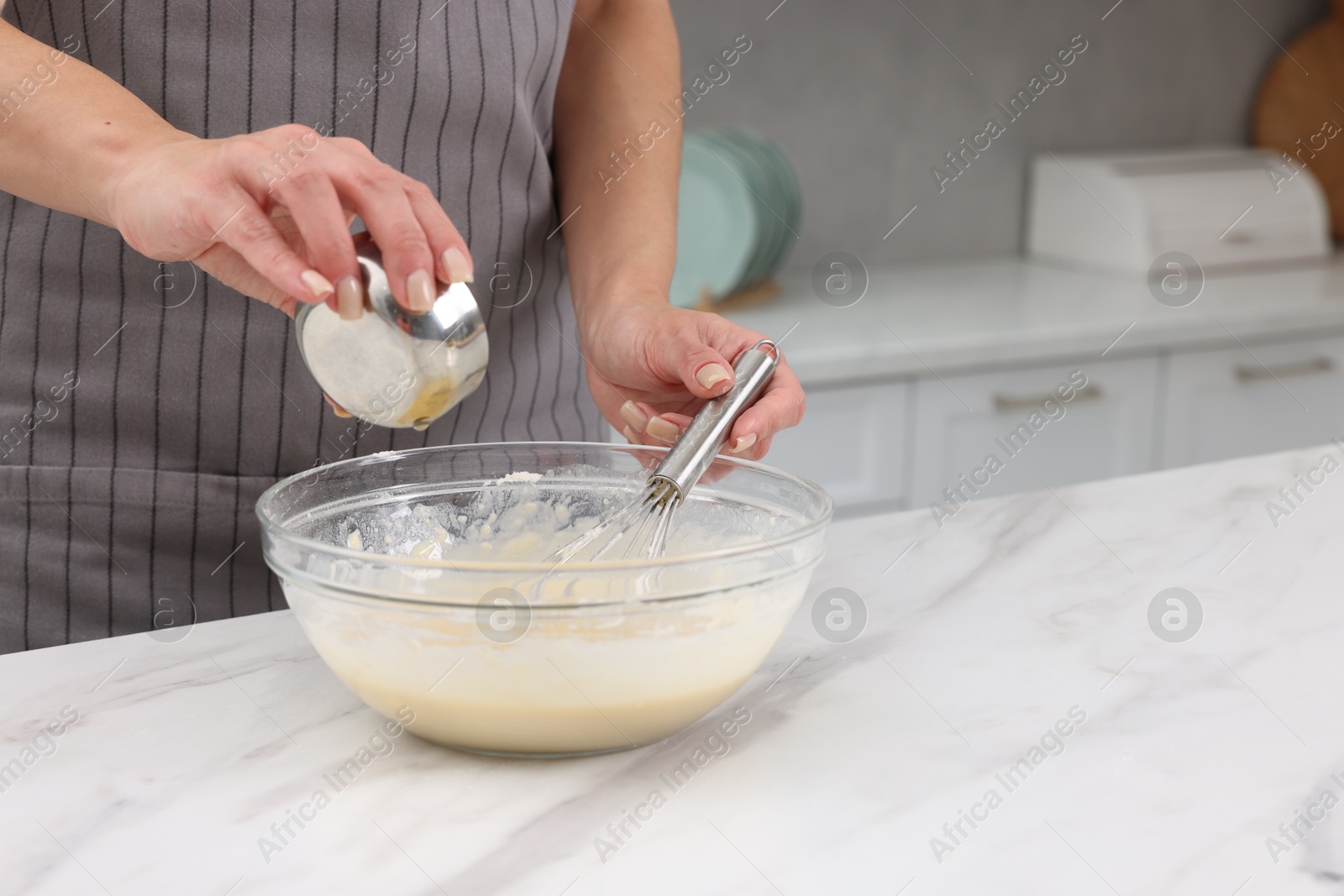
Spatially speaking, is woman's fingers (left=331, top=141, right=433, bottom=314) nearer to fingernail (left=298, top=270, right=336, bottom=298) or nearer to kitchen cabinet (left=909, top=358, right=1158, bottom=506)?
fingernail (left=298, top=270, right=336, bottom=298)

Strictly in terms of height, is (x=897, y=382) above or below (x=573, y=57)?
below

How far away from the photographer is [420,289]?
498mm

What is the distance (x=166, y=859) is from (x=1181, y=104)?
7.73 feet

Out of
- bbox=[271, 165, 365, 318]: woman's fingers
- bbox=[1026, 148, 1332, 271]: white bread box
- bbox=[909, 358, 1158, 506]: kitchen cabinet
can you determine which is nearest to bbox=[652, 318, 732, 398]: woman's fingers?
bbox=[271, 165, 365, 318]: woman's fingers

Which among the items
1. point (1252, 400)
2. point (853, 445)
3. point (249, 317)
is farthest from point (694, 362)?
point (1252, 400)

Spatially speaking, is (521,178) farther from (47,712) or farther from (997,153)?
(997,153)

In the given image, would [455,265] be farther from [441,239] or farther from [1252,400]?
[1252,400]

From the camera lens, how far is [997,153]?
2225 mm

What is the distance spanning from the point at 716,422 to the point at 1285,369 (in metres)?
1.49

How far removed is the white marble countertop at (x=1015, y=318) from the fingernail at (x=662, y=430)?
A: 837mm

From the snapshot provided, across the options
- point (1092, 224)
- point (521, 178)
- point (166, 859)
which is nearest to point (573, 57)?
point (521, 178)

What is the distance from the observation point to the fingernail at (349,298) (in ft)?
1.65

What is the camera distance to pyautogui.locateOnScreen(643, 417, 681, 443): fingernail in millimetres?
712

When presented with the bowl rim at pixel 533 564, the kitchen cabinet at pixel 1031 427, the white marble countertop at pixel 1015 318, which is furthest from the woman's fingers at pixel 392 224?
the kitchen cabinet at pixel 1031 427
